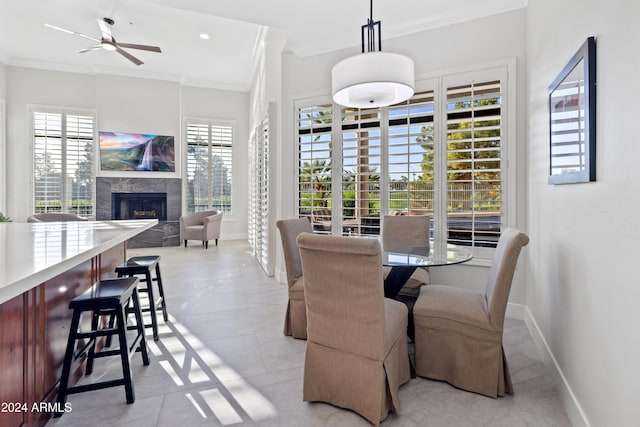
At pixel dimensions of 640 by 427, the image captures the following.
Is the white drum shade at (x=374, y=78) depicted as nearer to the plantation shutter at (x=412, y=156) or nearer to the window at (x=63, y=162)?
the plantation shutter at (x=412, y=156)

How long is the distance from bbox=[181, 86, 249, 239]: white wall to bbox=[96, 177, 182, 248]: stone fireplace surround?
122cm

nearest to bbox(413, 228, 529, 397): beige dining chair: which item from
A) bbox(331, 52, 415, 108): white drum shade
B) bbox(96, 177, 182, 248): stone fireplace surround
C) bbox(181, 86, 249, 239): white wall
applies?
bbox(331, 52, 415, 108): white drum shade

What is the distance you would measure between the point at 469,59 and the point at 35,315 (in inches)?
155

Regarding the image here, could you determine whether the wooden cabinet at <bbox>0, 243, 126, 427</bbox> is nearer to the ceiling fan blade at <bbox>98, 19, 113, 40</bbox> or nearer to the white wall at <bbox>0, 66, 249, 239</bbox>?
the ceiling fan blade at <bbox>98, 19, 113, 40</bbox>

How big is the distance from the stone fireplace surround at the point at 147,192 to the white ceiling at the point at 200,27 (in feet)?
7.86

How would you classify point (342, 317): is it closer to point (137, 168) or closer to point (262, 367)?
point (262, 367)

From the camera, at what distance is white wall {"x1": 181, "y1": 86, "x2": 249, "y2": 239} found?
8273mm

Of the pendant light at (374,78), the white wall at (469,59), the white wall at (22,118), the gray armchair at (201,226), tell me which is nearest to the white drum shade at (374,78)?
the pendant light at (374,78)

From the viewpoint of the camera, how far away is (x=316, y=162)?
412 cm

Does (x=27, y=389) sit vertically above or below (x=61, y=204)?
below

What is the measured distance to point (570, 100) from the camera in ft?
5.95

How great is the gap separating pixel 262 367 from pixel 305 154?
266 cm

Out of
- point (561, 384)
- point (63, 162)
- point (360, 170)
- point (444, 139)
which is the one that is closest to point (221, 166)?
point (63, 162)

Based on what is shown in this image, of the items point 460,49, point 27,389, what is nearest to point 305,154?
point 460,49
